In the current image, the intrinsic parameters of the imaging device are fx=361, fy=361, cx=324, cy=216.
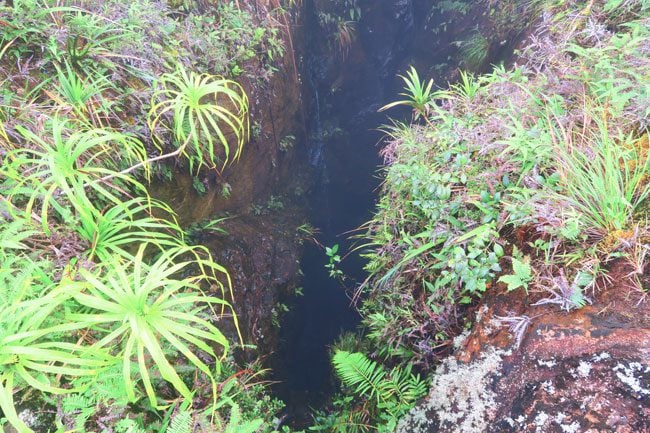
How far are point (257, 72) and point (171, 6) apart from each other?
38.9 inches

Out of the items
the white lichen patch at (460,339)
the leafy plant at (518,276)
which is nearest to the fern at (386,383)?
the white lichen patch at (460,339)

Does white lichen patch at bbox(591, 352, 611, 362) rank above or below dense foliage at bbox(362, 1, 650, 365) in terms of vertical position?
below

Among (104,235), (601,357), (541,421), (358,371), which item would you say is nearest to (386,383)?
(358,371)

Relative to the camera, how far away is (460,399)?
178 centimetres

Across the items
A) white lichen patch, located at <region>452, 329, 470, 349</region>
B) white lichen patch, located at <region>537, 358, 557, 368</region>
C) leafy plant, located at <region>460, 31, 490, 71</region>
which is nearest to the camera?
white lichen patch, located at <region>537, 358, 557, 368</region>

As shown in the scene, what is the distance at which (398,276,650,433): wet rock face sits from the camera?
140cm

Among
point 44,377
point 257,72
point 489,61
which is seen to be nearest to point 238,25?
point 257,72

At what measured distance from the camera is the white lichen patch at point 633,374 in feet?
4.49

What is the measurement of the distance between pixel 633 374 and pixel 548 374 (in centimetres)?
29

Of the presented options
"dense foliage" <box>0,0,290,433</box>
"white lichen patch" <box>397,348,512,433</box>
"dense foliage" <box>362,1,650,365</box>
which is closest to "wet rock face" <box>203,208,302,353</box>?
"dense foliage" <box>0,0,290,433</box>

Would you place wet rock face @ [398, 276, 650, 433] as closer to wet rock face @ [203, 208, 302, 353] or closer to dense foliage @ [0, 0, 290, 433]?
dense foliage @ [0, 0, 290, 433]

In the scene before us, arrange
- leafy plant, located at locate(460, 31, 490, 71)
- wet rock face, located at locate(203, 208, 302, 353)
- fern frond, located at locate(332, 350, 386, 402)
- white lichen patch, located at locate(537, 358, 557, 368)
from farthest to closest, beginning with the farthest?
leafy plant, located at locate(460, 31, 490, 71), wet rock face, located at locate(203, 208, 302, 353), fern frond, located at locate(332, 350, 386, 402), white lichen patch, located at locate(537, 358, 557, 368)

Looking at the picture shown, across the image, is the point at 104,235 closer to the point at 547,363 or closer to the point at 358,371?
the point at 358,371

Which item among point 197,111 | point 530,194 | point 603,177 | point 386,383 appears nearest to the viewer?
point 603,177
